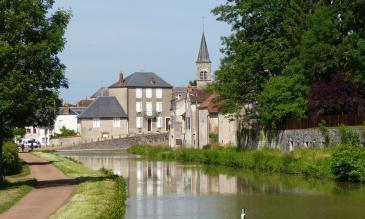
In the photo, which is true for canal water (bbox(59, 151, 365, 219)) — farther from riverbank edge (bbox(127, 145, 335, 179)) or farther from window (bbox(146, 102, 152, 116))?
window (bbox(146, 102, 152, 116))

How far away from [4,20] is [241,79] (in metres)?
29.3

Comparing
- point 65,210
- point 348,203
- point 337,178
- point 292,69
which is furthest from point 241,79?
point 65,210

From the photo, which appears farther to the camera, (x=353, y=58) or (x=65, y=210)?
(x=353, y=58)

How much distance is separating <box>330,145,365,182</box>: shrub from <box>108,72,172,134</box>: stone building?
264 feet

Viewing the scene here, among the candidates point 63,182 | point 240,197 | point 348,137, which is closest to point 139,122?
point 348,137

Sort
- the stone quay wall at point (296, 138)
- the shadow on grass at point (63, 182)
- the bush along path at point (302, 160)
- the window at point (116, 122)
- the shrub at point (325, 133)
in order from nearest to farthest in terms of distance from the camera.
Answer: the shadow on grass at point (63, 182) < the bush along path at point (302, 160) < the stone quay wall at point (296, 138) < the shrub at point (325, 133) < the window at point (116, 122)

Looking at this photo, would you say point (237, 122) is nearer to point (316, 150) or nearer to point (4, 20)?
point (316, 150)

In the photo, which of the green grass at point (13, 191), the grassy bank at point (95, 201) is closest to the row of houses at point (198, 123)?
the green grass at point (13, 191)

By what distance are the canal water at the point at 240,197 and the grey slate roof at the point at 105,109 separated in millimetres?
67869

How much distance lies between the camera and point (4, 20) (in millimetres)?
31047

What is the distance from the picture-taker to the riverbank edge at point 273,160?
43594 millimetres

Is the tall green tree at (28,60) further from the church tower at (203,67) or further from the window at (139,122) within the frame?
the window at (139,122)

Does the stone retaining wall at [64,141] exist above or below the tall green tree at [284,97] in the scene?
below

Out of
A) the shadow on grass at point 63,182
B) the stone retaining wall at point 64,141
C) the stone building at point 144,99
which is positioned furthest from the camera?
the stone building at point 144,99
